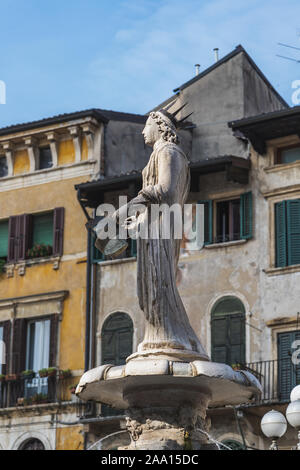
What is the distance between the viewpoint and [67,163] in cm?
3375

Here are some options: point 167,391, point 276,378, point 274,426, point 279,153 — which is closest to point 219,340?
point 276,378

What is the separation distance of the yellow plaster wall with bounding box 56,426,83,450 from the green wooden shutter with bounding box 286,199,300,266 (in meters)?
7.43

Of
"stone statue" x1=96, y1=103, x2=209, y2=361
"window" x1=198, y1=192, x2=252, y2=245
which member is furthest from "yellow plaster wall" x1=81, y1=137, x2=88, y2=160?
"stone statue" x1=96, y1=103, x2=209, y2=361

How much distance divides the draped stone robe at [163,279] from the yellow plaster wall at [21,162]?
922 inches

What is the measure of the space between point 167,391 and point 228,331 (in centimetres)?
1878

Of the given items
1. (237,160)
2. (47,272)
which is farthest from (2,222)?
(237,160)

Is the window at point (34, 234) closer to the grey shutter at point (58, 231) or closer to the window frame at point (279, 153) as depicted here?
the grey shutter at point (58, 231)

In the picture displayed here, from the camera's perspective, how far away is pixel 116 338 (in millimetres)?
31141

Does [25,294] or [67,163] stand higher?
[67,163]

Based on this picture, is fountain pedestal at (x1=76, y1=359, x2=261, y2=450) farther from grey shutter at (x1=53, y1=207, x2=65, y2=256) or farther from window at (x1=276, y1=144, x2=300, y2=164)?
grey shutter at (x1=53, y1=207, x2=65, y2=256)

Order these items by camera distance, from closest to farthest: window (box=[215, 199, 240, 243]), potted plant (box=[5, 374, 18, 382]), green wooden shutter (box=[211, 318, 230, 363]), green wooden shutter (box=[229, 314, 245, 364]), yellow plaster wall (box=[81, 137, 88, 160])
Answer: green wooden shutter (box=[229, 314, 245, 364])
green wooden shutter (box=[211, 318, 230, 363])
window (box=[215, 199, 240, 243])
potted plant (box=[5, 374, 18, 382])
yellow plaster wall (box=[81, 137, 88, 160])

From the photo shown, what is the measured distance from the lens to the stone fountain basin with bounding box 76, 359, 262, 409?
10.3 metres

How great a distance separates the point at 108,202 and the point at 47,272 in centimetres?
283
